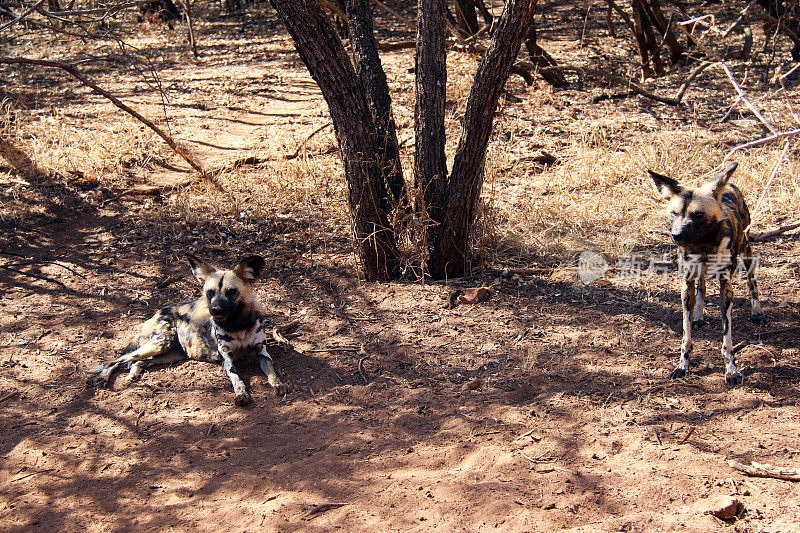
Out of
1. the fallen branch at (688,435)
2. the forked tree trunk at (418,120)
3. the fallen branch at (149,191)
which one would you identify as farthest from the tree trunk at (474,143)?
the fallen branch at (149,191)

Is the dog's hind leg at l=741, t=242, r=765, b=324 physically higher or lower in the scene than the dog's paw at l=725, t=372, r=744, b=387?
higher

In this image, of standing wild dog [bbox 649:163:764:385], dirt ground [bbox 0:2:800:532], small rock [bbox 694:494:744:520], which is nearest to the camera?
small rock [bbox 694:494:744:520]

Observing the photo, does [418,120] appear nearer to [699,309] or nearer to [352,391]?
[352,391]

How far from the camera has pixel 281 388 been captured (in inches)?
166

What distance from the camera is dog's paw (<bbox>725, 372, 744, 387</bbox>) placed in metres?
3.82

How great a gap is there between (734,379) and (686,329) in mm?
386

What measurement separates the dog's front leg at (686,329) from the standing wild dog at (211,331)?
2451mm

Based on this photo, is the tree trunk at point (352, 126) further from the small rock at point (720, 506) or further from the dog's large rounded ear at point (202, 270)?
the small rock at point (720, 506)

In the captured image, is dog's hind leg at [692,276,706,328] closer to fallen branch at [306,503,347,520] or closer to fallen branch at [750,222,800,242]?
fallen branch at [750,222,800,242]

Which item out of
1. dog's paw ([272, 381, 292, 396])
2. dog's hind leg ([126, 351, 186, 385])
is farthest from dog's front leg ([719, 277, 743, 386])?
dog's hind leg ([126, 351, 186, 385])

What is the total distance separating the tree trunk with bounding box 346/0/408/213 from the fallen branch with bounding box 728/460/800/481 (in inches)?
116

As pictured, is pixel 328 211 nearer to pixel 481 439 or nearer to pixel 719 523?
pixel 481 439

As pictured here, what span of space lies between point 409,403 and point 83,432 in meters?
2.01

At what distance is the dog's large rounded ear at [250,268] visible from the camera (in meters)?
4.56
